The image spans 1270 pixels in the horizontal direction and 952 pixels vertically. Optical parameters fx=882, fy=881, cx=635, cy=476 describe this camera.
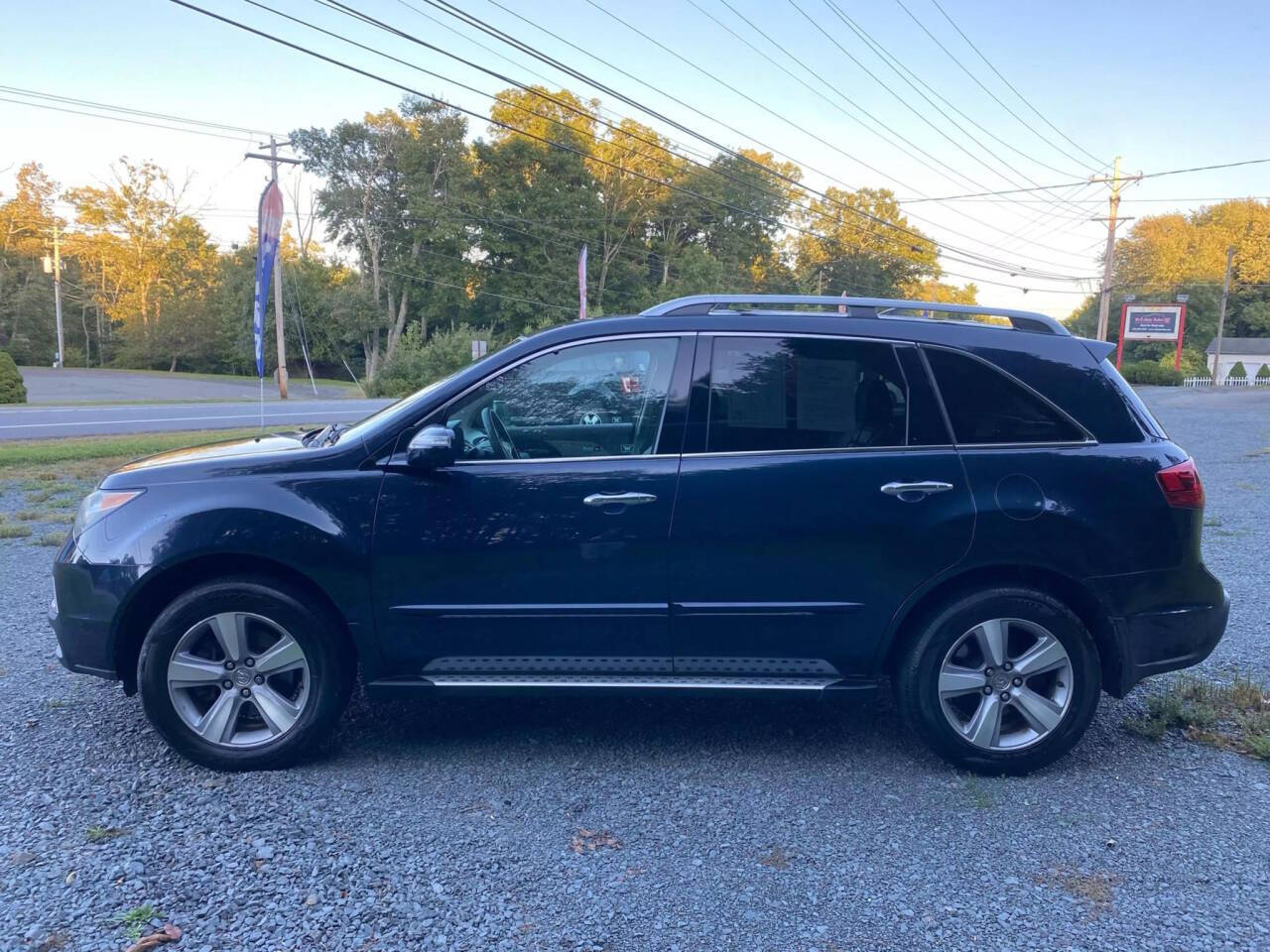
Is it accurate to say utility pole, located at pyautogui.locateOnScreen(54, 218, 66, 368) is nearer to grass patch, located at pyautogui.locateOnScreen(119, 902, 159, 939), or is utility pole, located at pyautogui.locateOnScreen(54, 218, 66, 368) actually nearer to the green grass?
the green grass

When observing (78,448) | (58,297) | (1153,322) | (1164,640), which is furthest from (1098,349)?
(1153,322)

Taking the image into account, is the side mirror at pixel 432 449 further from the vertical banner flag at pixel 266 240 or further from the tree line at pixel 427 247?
the tree line at pixel 427 247

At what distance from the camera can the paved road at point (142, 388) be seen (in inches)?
1303

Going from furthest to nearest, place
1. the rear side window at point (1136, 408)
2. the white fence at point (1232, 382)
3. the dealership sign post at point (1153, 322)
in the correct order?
the white fence at point (1232, 382) → the dealership sign post at point (1153, 322) → the rear side window at point (1136, 408)

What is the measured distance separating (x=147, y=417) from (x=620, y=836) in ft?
70.6

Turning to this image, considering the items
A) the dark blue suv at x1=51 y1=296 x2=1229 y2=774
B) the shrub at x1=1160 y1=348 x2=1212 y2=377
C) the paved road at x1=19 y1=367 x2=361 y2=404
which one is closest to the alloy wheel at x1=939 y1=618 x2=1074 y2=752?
the dark blue suv at x1=51 y1=296 x2=1229 y2=774

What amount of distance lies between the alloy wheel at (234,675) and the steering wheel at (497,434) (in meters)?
1.09

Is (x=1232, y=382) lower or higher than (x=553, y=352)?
higher

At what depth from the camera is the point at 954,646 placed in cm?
348

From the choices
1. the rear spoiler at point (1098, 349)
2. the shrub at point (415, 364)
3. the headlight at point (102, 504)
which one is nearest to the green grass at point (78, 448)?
the headlight at point (102, 504)

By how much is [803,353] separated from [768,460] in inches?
18.9

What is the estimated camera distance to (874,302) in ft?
12.6

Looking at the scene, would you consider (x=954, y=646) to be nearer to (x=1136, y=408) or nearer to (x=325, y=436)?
(x=1136, y=408)

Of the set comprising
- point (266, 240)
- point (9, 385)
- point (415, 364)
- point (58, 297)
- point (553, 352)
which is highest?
point (58, 297)
